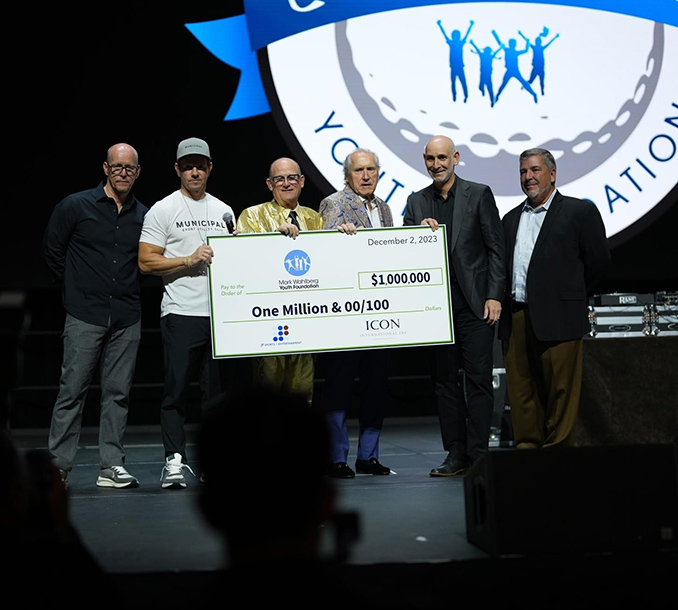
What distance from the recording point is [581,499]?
255cm

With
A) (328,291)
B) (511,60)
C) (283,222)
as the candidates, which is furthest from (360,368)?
(511,60)

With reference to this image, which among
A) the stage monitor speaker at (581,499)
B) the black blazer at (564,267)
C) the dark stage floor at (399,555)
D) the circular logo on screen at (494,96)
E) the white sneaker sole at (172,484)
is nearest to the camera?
the dark stage floor at (399,555)

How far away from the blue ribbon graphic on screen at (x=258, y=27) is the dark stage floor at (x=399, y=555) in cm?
286

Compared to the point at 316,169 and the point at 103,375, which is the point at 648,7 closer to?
the point at 316,169

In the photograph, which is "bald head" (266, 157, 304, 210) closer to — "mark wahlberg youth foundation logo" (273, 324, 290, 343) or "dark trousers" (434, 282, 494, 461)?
"mark wahlberg youth foundation logo" (273, 324, 290, 343)

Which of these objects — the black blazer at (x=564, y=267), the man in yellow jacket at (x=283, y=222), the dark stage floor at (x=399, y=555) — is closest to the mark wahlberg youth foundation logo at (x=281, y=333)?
the man in yellow jacket at (x=283, y=222)

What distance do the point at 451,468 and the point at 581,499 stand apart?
1.86 metres

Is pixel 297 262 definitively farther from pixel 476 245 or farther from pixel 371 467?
pixel 371 467

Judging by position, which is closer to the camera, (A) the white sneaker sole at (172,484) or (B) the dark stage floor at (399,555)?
(B) the dark stage floor at (399,555)

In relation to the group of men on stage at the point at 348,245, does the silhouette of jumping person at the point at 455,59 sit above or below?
above

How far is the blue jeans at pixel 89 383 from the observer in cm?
427

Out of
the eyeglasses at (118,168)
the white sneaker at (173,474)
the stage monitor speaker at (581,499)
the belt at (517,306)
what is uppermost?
the eyeglasses at (118,168)

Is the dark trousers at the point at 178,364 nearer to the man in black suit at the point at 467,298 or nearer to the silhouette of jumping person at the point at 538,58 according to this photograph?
the man in black suit at the point at 467,298

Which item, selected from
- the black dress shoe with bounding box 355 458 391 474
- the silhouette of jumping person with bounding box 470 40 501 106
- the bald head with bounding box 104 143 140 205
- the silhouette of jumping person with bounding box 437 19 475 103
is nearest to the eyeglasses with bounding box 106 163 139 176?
the bald head with bounding box 104 143 140 205
